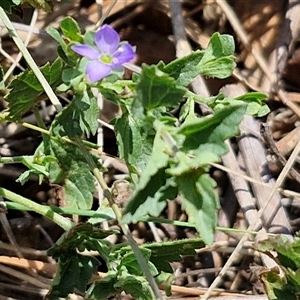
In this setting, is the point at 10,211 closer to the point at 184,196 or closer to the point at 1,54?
the point at 1,54

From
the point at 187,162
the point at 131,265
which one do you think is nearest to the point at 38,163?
the point at 131,265

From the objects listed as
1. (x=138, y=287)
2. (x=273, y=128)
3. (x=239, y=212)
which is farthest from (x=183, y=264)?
(x=138, y=287)

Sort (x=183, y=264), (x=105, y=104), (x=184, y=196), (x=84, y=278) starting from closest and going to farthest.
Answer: (x=184, y=196)
(x=84, y=278)
(x=183, y=264)
(x=105, y=104)

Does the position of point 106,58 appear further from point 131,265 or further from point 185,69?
point 131,265

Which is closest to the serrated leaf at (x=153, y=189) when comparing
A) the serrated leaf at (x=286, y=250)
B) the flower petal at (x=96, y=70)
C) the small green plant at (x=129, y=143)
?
the small green plant at (x=129, y=143)

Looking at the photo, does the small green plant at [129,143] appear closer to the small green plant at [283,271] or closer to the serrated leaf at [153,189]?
the serrated leaf at [153,189]

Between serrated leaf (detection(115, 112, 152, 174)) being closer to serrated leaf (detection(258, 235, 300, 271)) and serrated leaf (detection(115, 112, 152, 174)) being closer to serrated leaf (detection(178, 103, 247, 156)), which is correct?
serrated leaf (detection(178, 103, 247, 156))

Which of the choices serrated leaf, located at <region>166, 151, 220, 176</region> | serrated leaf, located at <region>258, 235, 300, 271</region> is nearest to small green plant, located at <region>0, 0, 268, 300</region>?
serrated leaf, located at <region>166, 151, 220, 176</region>
